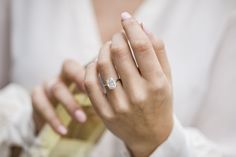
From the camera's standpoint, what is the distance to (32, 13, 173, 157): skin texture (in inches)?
24.7

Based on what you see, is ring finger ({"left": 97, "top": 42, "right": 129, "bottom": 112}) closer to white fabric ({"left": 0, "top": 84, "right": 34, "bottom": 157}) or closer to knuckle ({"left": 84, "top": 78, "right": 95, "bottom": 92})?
knuckle ({"left": 84, "top": 78, "right": 95, "bottom": 92})

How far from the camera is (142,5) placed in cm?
100

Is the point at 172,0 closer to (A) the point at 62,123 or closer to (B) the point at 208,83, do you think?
(B) the point at 208,83

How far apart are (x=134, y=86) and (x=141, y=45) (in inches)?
2.2

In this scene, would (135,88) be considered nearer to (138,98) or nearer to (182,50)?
(138,98)

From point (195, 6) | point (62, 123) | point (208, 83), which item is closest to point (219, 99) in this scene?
point (208, 83)

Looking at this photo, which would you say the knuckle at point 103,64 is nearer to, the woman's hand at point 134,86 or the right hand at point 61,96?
the woman's hand at point 134,86

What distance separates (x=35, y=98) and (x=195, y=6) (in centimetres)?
38

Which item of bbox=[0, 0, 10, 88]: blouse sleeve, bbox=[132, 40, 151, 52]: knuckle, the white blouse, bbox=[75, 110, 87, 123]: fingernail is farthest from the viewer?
bbox=[0, 0, 10, 88]: blouse sleeve

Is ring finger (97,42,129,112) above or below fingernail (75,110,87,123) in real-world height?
above

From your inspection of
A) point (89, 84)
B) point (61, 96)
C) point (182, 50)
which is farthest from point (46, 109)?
point (182, 50)

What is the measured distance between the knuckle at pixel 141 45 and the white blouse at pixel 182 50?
0.84 feet

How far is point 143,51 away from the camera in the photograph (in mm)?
619

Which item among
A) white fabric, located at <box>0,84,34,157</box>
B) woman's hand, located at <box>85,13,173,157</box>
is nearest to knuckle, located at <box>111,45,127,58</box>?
woman's hand, located at <box>85,13,173,157</box>
